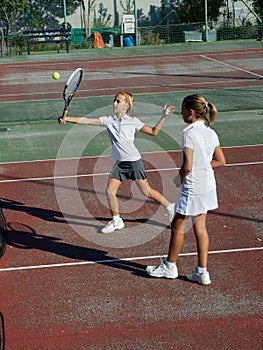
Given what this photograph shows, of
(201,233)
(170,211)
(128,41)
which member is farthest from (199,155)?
(128,41)

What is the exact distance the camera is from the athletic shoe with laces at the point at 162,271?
6.83 m

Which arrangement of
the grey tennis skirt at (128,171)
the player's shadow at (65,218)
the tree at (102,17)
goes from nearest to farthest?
the grey tennis skirt at (128,171), the player's shadow at (65,218), the tree at (102,17)

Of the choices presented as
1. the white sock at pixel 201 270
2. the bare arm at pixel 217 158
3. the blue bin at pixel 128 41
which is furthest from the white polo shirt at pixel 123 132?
the blue bin at pixel 128 41

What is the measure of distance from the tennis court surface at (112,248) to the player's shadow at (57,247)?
14mm

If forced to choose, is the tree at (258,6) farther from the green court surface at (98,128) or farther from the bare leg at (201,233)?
the bare leg at (201,233)

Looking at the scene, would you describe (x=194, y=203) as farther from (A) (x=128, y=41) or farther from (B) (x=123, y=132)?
(A) (x=128, y=41)

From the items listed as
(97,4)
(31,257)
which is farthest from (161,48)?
(31,257)

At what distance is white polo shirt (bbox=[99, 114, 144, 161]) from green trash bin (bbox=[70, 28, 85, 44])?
29452mm

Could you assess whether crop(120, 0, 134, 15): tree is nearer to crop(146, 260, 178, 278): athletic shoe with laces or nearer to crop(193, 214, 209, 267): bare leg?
crop(146, 260, 178, 278): athletic shoe with laces

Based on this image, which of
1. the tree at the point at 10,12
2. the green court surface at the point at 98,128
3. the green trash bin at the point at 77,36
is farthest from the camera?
the tree at the point at 10,12

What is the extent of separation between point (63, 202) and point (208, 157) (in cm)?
395

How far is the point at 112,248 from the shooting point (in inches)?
311

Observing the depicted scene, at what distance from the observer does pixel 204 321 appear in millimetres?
5957

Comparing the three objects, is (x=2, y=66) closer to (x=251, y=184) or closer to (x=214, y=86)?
(x=214, y=86)
